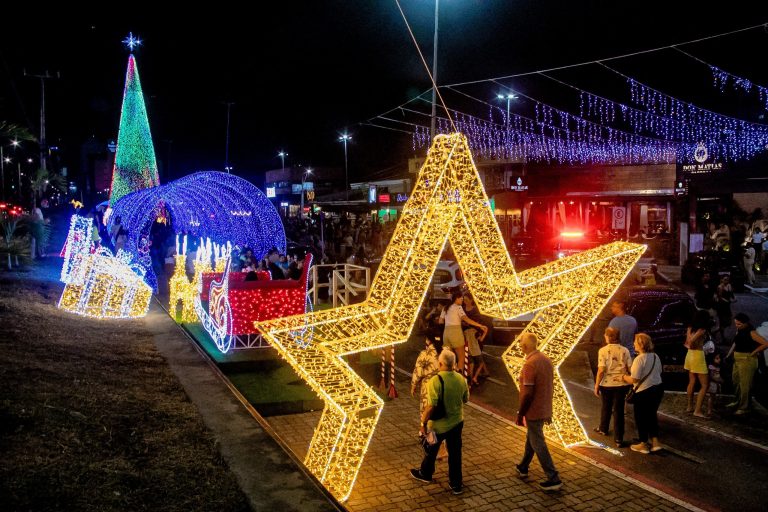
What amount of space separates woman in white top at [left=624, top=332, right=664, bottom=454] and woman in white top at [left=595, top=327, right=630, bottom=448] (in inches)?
6.4

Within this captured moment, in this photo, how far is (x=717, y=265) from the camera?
56.3 ft

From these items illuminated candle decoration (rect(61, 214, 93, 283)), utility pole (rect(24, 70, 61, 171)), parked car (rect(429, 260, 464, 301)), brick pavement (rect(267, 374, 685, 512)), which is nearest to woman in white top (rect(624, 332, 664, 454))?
brick pavement (rect(267, 374, 685, 512))

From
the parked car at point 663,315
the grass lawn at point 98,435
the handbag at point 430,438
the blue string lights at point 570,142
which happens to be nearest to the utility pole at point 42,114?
the blue string lights at point 570,142

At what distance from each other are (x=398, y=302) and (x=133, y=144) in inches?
829

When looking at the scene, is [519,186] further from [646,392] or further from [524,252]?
[646,392]

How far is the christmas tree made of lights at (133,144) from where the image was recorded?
76.6 feet

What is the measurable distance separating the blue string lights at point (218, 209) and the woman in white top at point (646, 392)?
1286cm

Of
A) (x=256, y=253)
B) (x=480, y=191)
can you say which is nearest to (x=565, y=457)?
(x=480, y=191)

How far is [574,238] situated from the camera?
23.8 m

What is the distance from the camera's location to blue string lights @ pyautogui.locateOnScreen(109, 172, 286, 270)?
58.1 feet

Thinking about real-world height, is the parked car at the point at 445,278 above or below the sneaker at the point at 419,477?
above

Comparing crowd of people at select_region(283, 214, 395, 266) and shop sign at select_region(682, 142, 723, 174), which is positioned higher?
shop sign at select_region(682, 142, 723, 174)

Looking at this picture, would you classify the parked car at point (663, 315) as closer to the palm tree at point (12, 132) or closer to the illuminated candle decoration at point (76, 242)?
the illuminated candle decoration at point (76, 242)

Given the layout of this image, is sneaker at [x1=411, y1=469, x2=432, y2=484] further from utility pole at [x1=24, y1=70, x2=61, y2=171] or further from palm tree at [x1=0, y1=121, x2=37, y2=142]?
utility pole at [x1=24, y1=70, x2=61, y2=171]
